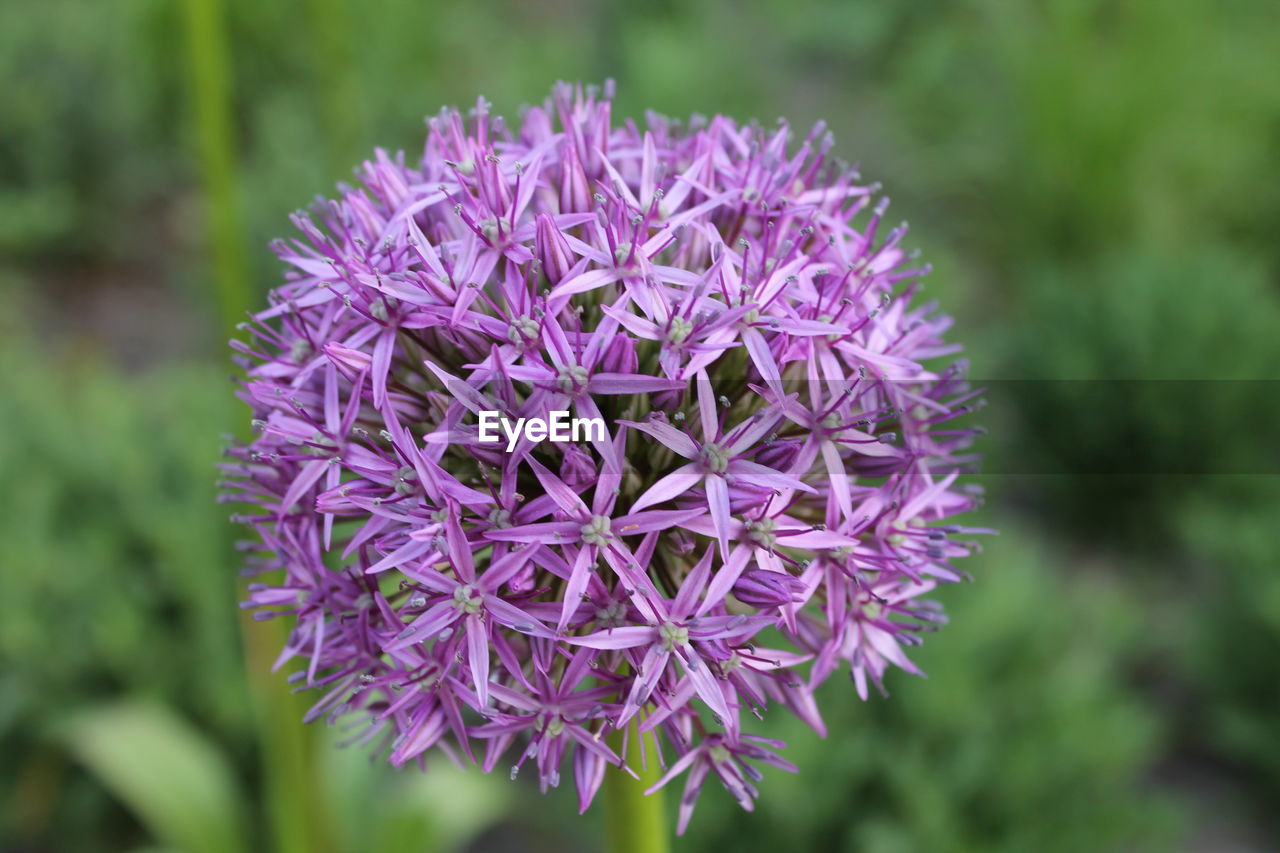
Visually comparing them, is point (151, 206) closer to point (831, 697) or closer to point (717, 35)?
point (717, 35)

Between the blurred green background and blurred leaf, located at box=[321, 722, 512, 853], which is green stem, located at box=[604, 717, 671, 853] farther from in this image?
blurred leaf, located at box=[321, 722, 512, 853]

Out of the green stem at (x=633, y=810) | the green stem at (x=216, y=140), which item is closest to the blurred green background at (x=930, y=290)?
the green stem at (x=216, y=140)

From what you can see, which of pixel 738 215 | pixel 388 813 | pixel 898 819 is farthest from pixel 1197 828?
pixel 738 215

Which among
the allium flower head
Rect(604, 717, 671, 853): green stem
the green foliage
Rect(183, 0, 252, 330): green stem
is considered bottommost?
the green foliage

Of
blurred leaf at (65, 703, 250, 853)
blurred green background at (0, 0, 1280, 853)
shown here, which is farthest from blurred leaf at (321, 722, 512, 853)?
blurred leaf at (65, 703, 250, 853)

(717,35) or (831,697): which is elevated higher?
(717,35)

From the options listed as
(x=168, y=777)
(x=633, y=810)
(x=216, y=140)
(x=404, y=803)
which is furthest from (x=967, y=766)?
(x=216, y=140)

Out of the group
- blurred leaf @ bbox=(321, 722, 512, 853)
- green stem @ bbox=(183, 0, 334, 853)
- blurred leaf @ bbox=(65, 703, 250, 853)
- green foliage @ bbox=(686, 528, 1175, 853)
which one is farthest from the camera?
green foliage @ bbox=(686, 528, 1175, 853)
